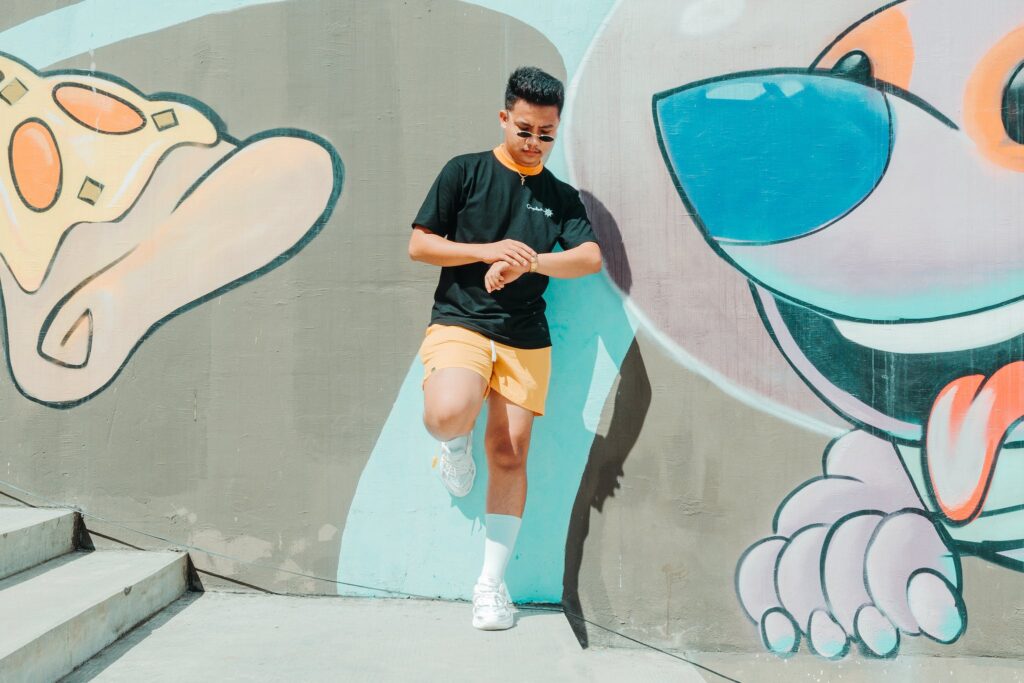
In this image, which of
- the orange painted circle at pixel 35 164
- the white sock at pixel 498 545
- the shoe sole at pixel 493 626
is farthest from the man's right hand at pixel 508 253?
the orange painted circle at pixel 35 164

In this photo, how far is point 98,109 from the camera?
10.9 ft

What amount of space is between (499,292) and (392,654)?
1.30 metres

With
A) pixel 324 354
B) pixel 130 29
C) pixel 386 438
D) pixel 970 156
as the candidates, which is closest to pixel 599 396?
pixel 386 438

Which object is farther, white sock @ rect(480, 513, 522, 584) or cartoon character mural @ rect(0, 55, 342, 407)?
cartoon character mural @ rect(0, 55, 342, 407)

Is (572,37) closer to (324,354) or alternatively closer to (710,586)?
(324,354)

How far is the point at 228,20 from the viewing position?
3289mm

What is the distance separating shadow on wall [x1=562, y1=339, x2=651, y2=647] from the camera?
3197 mm

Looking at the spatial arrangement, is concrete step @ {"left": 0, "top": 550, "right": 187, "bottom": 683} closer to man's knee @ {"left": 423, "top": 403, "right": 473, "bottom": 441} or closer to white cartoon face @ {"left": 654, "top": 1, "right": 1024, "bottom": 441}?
man's knee @ {"left": 423, "top": 403, "right": 473, "bottom": 441}

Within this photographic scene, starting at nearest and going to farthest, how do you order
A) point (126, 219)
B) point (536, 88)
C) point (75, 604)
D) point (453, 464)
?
point (75, 604)
point (536, 88)
point (453, 464)
point (126, 219)

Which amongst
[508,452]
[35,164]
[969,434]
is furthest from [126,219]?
[969,434]

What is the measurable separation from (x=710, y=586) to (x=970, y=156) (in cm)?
203

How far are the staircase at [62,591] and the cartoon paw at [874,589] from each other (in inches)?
94.5

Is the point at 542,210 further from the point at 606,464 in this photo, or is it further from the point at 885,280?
the point at 885,280

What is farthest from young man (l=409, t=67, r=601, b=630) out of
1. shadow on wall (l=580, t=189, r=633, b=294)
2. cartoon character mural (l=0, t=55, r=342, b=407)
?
cartoon character mural (l=0, t=55, r=342, b=407)
